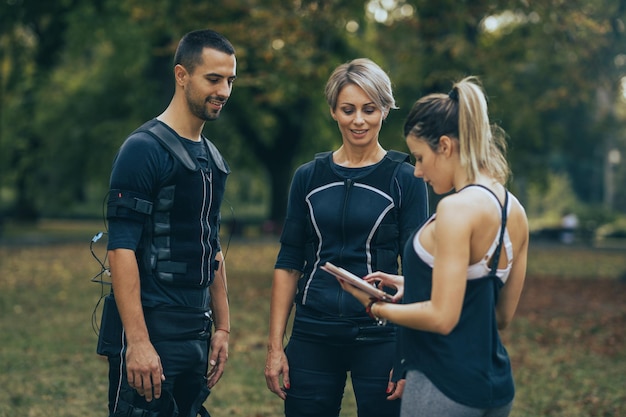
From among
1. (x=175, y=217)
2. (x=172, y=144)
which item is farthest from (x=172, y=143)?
(x=175, y=217)

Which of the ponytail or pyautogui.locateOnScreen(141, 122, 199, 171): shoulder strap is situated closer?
the ponytail

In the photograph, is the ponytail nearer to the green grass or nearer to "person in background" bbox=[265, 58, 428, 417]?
"person in background" bbox=[265, 58, 428, 417]

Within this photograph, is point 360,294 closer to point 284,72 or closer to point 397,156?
point 397,156

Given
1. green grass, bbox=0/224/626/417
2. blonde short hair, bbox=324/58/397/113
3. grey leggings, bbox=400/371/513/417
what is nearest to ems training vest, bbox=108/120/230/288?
blonde short hair, bbox=324/58/397/113

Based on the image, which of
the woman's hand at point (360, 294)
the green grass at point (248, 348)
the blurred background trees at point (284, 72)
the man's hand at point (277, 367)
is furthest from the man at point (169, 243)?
the blurred background trees at point (284, 72)

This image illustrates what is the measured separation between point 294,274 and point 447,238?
55.7 inches

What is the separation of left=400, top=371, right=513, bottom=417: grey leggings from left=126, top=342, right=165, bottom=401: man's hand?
116 centimetres

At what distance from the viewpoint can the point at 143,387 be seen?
3.76m

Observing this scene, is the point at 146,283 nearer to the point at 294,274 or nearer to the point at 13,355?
the point at 294,274

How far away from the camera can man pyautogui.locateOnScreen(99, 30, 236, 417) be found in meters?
3.73

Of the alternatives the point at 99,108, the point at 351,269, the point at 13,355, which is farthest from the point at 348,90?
the point at 99,108

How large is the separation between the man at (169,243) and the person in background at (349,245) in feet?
1.26

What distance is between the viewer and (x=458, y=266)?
2896mm

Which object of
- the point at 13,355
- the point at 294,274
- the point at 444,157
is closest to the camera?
the point at 444,157
